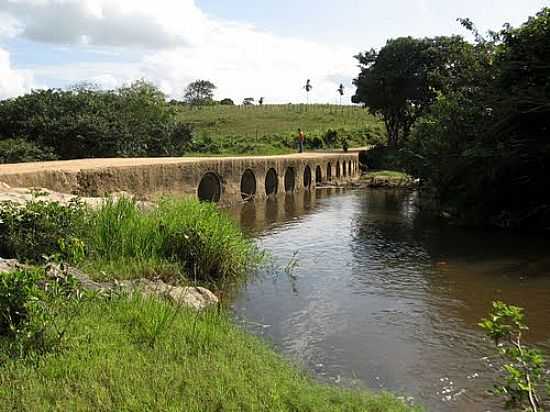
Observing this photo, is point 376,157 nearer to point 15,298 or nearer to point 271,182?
point 271,182

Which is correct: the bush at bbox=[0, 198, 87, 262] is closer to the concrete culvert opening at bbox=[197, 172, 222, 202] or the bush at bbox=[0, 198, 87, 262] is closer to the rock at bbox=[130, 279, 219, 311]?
the rock at bbox=[130, 279, 219, 311]

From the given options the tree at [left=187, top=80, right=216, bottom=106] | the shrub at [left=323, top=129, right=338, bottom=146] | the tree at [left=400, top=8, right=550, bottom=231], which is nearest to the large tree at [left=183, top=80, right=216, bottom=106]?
the tree at [left=187, top=80, right=216, bottom=106]

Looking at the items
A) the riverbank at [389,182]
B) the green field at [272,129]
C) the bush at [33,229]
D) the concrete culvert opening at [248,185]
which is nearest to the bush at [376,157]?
the green field at [272,129]

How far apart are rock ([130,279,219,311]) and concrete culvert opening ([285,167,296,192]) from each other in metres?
23.1

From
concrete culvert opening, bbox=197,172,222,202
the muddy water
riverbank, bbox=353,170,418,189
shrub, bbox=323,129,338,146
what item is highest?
shrub, bbox=323,129,338,146

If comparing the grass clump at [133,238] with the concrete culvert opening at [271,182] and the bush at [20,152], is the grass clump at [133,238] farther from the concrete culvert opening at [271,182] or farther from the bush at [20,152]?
the concrete culvert opening at [271,182]

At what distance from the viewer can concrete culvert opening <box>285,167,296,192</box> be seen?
32.4 meters

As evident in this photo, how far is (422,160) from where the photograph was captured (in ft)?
80.1

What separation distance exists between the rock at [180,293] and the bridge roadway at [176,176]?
16.7 ft

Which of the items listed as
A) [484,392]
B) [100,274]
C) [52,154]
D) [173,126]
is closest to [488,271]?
[484,392]

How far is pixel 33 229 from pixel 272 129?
181ft

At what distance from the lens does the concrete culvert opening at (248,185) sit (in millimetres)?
26587

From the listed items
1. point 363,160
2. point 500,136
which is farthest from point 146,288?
point 363,160

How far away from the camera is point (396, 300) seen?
10.7 m
